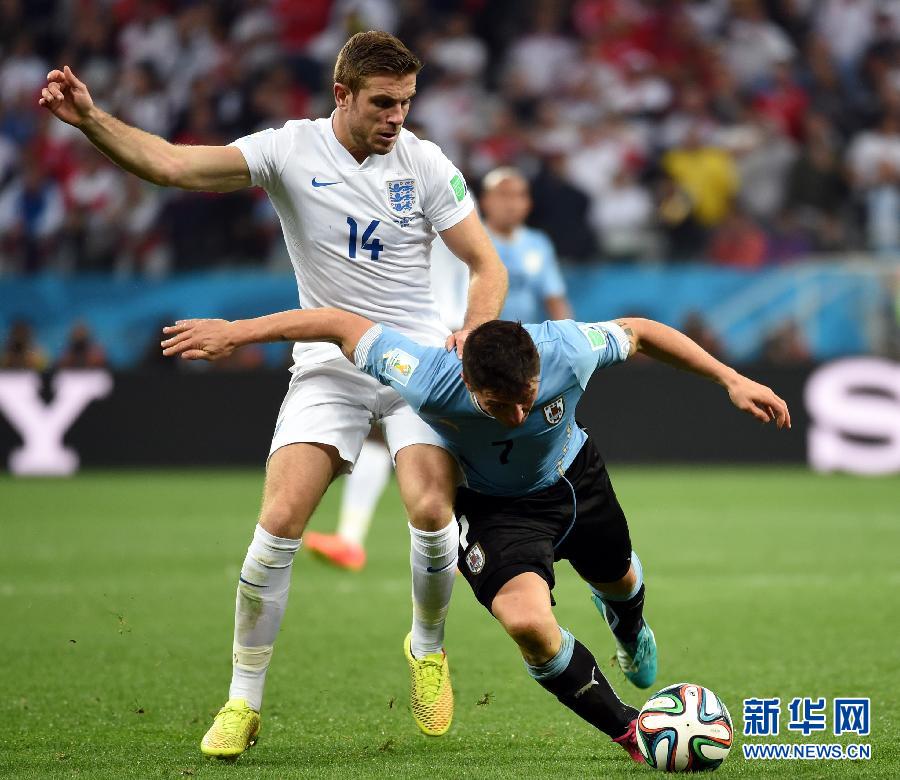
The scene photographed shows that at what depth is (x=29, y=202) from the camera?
15.1 m

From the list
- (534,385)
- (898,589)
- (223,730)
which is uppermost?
(534,385)

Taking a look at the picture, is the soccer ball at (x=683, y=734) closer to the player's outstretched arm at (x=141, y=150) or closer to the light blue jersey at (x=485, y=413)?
the light blue jersey at (x=485, y=413)

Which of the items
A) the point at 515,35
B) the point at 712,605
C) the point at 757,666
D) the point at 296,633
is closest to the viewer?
the point at 757,666

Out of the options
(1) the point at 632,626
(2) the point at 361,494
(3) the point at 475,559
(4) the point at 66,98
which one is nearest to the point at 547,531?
(3) the point at 475,559

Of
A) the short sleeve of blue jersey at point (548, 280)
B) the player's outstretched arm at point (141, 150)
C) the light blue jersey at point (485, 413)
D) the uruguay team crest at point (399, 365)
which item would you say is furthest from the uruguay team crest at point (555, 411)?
the short sleeve of blue jersey at point (548, 280)

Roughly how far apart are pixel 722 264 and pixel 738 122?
8.08 ft

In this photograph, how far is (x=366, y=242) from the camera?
5.00m

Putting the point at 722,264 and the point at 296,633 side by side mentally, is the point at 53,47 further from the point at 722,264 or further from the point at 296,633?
the point at 296,633

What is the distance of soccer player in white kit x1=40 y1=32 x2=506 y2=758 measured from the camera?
4688 millimetres

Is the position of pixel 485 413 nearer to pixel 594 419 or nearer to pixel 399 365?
pixel 399 365

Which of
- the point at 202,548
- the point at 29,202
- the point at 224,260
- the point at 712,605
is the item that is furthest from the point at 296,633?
the point at 29,202

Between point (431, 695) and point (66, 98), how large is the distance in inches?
85.5

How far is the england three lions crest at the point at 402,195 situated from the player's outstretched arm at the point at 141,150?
1.56 feet

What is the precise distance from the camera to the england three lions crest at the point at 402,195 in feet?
16.3
